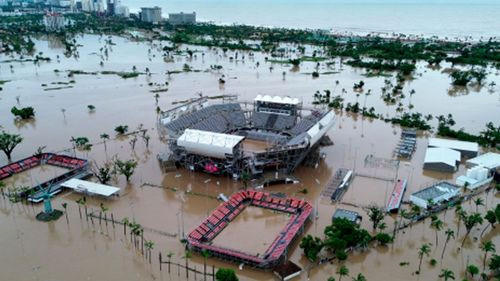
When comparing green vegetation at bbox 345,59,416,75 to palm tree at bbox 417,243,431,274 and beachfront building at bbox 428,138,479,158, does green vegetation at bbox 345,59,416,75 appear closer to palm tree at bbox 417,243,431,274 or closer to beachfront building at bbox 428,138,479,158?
beachfront building at bbox 428,138,479,158

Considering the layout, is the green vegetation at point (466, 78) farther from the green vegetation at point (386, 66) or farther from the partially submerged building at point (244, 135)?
the partially submerged building at point (244, 135)

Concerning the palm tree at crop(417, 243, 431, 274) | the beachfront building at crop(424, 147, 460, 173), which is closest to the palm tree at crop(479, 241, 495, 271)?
the palm tree at crop(417, 243, 431, 274)

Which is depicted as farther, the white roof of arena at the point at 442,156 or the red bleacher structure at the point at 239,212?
the white roof of arena at the point at 442,156

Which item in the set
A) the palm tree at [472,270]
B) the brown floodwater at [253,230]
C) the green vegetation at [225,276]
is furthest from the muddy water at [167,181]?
the green vegetation at [225,276]

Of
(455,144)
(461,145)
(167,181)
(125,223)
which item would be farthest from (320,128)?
(125,223)

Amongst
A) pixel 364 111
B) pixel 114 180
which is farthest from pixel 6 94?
pixel 364 111

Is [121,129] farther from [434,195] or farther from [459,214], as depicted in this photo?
[459,214]
